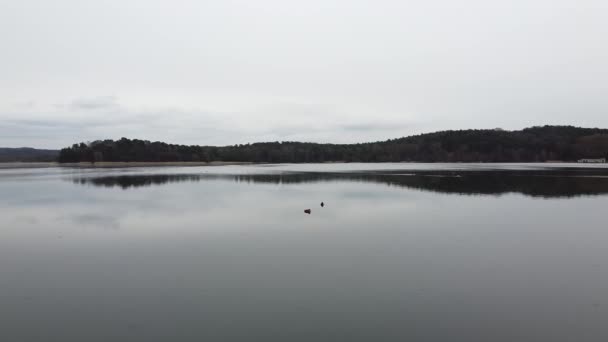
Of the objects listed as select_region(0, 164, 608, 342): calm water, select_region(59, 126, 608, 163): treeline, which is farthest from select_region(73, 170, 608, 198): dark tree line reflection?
select_region(59, 126, 608, 163): treeline

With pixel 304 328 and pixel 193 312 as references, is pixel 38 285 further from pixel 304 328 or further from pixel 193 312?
pixel 304 328

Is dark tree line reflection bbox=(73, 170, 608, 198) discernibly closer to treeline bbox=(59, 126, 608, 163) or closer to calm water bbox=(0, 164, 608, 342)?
calm water bbox=(0, 164, 608, 342)

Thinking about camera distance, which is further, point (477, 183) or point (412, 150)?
point (412, 150)

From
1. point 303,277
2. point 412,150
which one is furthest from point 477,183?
point 412,150

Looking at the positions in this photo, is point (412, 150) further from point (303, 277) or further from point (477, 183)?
point (303, 277)

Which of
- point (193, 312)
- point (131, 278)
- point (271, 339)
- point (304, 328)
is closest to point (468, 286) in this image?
point (304, 328)

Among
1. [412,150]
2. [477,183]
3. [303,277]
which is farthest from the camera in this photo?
[412,150]

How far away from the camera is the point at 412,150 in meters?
127

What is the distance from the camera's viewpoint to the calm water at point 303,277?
202 inches

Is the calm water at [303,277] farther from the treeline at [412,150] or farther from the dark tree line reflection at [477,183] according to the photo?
the treeline at [412,150]

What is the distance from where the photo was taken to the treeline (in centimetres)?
9875

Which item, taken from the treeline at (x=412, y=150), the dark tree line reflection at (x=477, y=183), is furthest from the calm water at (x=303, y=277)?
the treeline at (x=412, y=150)

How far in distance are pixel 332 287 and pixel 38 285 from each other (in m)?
4.97

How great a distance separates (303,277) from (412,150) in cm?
12464
